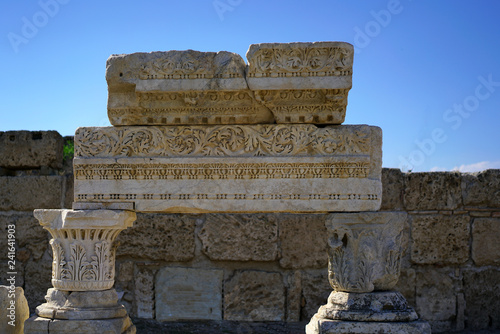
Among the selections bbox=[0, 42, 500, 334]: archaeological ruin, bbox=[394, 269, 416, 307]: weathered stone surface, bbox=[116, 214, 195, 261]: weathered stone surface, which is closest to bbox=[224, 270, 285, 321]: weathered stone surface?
bbox=[116, 214, 195, 261]: weathered stone surface

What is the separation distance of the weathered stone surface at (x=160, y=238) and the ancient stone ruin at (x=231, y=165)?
1816mm

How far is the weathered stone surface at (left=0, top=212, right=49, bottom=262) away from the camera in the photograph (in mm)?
5719

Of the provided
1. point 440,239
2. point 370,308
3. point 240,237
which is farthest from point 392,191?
point 370,308

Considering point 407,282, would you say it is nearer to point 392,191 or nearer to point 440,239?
point 440,239

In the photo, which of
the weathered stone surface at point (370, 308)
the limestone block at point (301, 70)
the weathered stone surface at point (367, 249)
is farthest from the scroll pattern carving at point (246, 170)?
the weathered stone surface at point (370, 308)

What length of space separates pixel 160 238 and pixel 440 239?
2.98 m

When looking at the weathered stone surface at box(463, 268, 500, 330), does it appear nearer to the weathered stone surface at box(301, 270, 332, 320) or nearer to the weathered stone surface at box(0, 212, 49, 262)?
the weathered stone surface at box(301, 270, 332, 320)

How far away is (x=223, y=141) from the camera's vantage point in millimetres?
3668

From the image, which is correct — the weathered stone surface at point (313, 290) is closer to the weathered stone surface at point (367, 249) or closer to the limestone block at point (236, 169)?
the weathered stone surface at point (367, 249)

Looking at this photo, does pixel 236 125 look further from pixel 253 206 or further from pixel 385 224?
pixel 385 224

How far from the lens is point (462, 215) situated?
5.36 m

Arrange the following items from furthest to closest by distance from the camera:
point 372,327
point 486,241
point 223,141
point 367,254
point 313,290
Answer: point 313,290 → point 486,241 → point 223,141 → point 367,254 → point 372,327

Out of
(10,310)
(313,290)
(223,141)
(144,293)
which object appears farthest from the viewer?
(144,293)

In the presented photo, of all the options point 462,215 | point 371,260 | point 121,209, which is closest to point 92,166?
point 121,209
